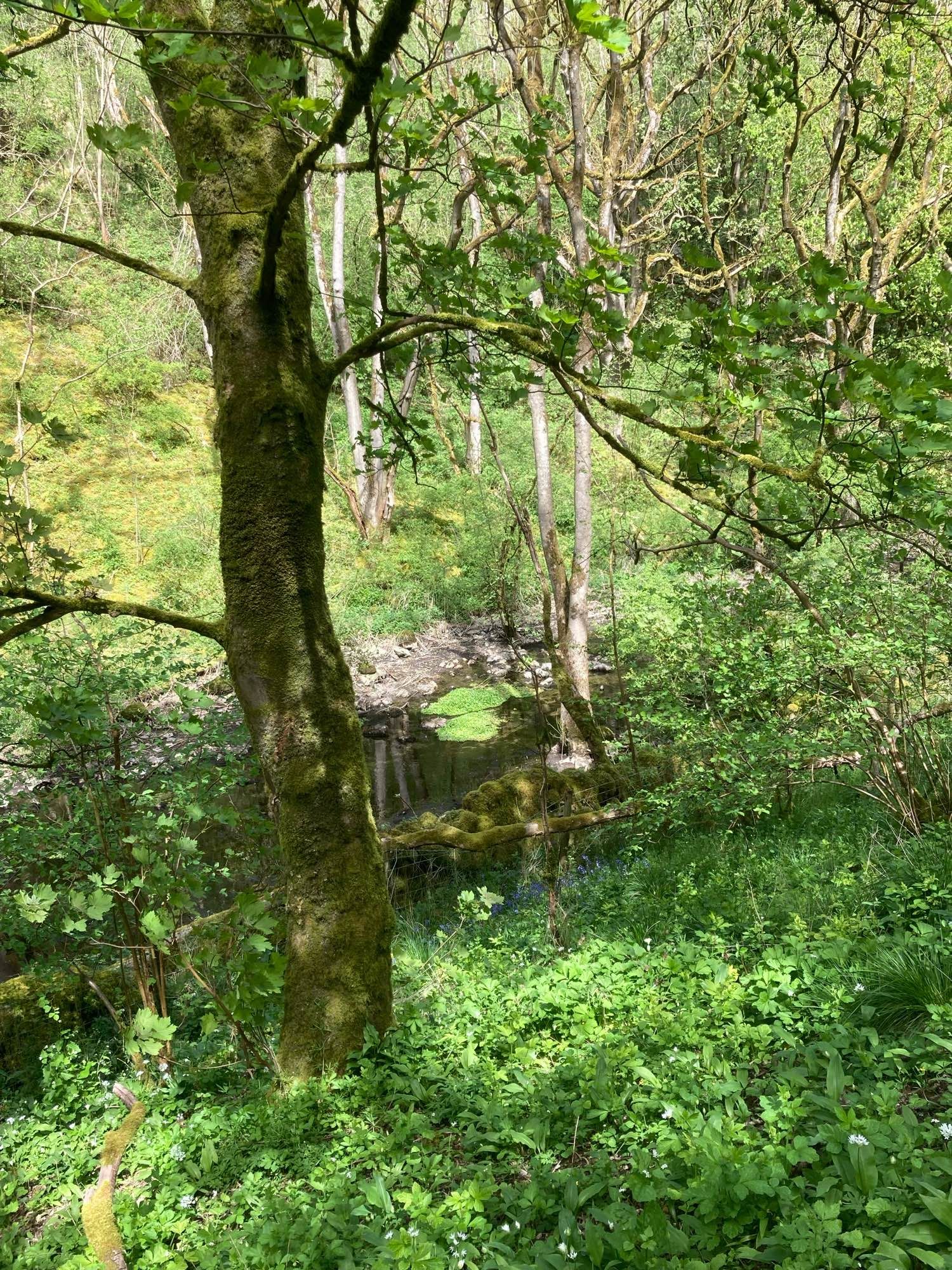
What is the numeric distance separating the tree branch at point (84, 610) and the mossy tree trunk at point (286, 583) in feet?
0.57

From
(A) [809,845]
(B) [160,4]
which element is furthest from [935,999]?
(B) [160,4]

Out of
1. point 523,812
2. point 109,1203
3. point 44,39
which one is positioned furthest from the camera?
point 523,812

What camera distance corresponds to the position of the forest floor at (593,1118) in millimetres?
1954

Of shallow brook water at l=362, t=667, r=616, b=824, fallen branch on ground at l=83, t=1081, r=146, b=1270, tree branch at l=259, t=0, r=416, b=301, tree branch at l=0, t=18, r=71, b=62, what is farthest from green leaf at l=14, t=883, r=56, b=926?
shallow brook water at l=362, t=667, r=616, b=824

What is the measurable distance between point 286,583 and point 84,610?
0.73 metres

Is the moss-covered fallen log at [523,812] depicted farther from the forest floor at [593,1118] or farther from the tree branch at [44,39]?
the tree branch at [44,39]

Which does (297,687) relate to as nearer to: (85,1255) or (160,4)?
(85,1255)

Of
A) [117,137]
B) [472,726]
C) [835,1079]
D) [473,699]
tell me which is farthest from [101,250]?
[473,699]

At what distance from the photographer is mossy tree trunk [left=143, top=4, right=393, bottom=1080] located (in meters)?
2.82

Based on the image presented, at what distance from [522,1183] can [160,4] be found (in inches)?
157

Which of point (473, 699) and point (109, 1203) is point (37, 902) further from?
point (473, 699)

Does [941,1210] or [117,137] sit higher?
[117,137]

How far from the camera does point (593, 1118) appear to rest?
2.54m

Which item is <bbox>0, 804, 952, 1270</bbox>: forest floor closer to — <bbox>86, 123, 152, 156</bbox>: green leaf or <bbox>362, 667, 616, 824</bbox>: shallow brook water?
<bbox>86, 123, 152, 156</bbox>: green leaf
